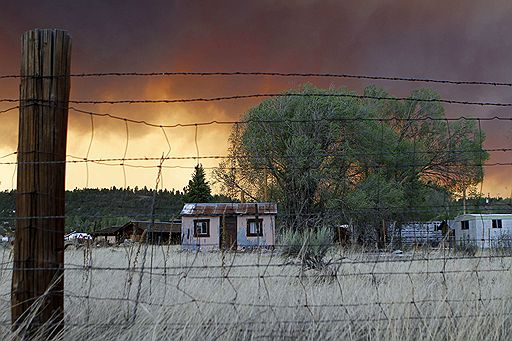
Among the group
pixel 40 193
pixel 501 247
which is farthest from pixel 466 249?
pixel 40 193

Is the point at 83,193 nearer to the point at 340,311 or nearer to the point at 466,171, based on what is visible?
the point at 340,311

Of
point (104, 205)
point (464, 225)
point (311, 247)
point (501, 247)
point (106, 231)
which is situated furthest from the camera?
point (464, 225)

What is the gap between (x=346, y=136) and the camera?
98.2 ft

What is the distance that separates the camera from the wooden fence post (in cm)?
390

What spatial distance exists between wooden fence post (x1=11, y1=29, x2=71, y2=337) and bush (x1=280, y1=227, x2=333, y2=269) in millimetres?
4798

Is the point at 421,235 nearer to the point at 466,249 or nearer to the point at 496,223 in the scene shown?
the point at 466,249

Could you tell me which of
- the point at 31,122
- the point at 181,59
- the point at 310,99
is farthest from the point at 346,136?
the point at 31,122

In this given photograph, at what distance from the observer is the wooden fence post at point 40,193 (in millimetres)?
3900

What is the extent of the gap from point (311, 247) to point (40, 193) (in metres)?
6.86

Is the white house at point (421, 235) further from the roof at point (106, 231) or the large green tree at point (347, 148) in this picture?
the roof at point (106, 231)

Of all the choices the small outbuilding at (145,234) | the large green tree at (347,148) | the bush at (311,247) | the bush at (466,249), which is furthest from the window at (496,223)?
the bush at (311,247)

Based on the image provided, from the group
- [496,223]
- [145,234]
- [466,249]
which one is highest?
[145,234]

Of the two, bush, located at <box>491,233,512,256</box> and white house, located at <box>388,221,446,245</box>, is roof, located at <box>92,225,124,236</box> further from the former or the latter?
bush, located at <box>491,233,512,256</box>

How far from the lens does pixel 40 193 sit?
3922mm
